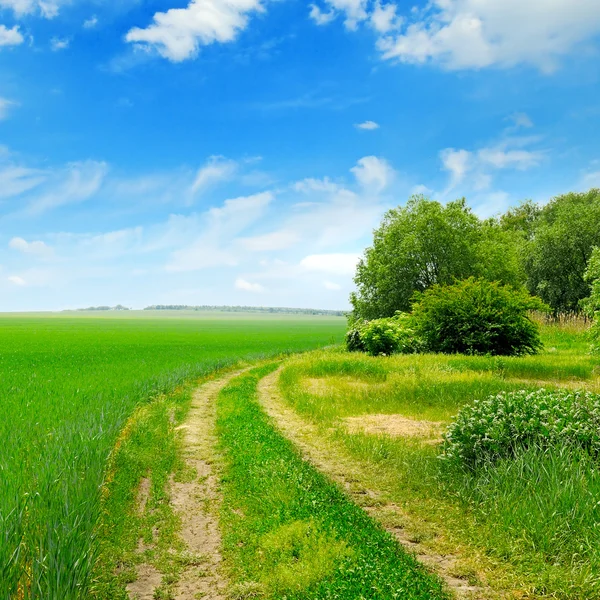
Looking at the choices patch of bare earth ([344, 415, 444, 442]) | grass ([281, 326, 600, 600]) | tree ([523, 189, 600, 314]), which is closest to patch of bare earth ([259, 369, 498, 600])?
grass ([281, 326, 600, 600])

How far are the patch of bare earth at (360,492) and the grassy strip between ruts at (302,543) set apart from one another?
0.67ft

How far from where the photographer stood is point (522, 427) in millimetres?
7145

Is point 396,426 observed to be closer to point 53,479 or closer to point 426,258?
point 53,479

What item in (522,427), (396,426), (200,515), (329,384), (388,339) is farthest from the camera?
(388,339)

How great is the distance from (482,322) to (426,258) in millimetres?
15702

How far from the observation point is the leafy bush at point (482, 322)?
22391 mm

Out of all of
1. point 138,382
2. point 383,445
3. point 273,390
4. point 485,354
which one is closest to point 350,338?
point 485,354

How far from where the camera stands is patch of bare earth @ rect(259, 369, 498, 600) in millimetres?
4883

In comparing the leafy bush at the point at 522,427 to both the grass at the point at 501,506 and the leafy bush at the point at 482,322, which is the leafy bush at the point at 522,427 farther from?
the leafy bush at the point at 482,322

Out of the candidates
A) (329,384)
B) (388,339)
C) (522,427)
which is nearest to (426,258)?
(388,339)

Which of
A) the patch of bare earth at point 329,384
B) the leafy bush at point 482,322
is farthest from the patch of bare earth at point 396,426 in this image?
the leafy bush at point 482,322

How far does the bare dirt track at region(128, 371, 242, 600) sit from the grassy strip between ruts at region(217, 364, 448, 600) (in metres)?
0.16

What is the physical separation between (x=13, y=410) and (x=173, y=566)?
18.8ft

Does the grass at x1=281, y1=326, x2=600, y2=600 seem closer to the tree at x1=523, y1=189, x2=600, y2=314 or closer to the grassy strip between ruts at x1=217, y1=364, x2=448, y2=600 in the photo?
the grassy strip between ruts at x1=217, y1=364, x2=448, y2=600
